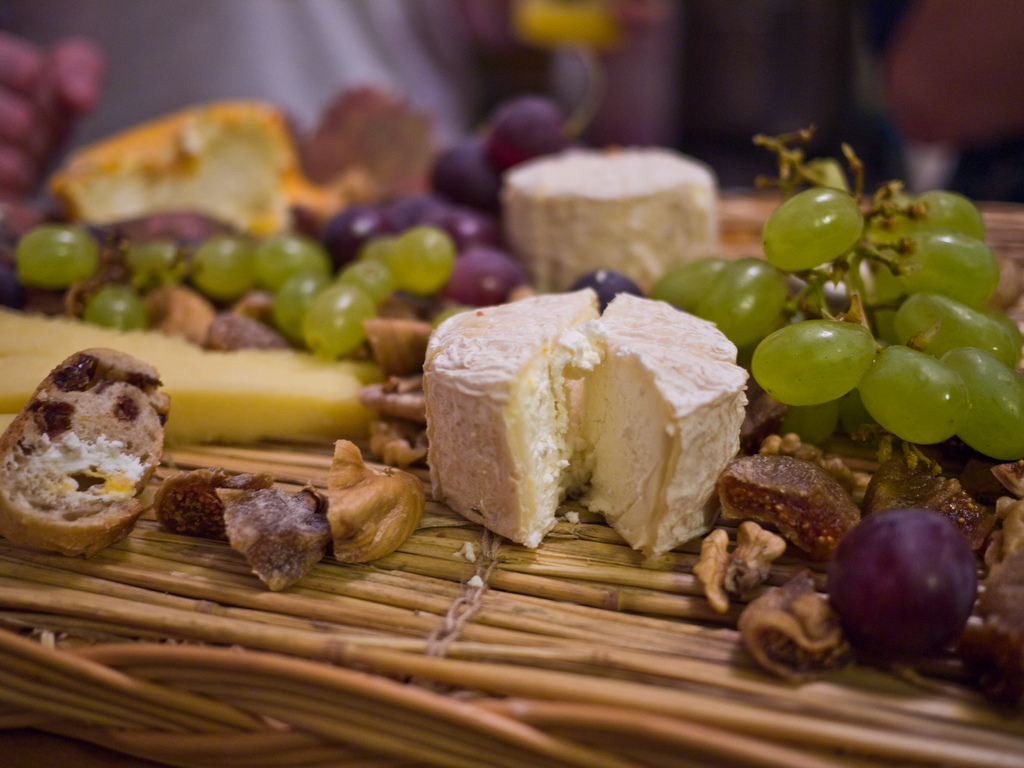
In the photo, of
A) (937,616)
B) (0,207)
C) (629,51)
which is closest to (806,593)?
(937,616)

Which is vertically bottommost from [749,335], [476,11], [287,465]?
[287,465]

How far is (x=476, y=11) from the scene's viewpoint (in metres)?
2.51

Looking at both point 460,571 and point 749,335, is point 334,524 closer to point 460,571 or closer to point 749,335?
point 460,571

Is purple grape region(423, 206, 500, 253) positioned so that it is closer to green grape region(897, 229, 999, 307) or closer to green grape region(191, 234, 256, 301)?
green grape region(191, 234, 256, 301)

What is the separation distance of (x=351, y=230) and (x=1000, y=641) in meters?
1.01

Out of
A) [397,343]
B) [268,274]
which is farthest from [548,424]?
[268,274]

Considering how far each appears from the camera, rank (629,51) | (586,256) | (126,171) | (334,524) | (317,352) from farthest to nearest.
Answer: (629,51), (126,171), (586,256), (317,352), (334,524)

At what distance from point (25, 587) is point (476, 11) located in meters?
2.40

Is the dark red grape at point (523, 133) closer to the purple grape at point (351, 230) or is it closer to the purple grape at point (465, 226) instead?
the purple grape at point (465, 226)

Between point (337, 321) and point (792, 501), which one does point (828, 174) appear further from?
point (337, 321)

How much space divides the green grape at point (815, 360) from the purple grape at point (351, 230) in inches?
28.2

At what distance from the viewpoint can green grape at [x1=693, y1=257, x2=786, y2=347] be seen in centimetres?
80

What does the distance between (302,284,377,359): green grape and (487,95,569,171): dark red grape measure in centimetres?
52

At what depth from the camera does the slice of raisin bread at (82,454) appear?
2.17 feet
